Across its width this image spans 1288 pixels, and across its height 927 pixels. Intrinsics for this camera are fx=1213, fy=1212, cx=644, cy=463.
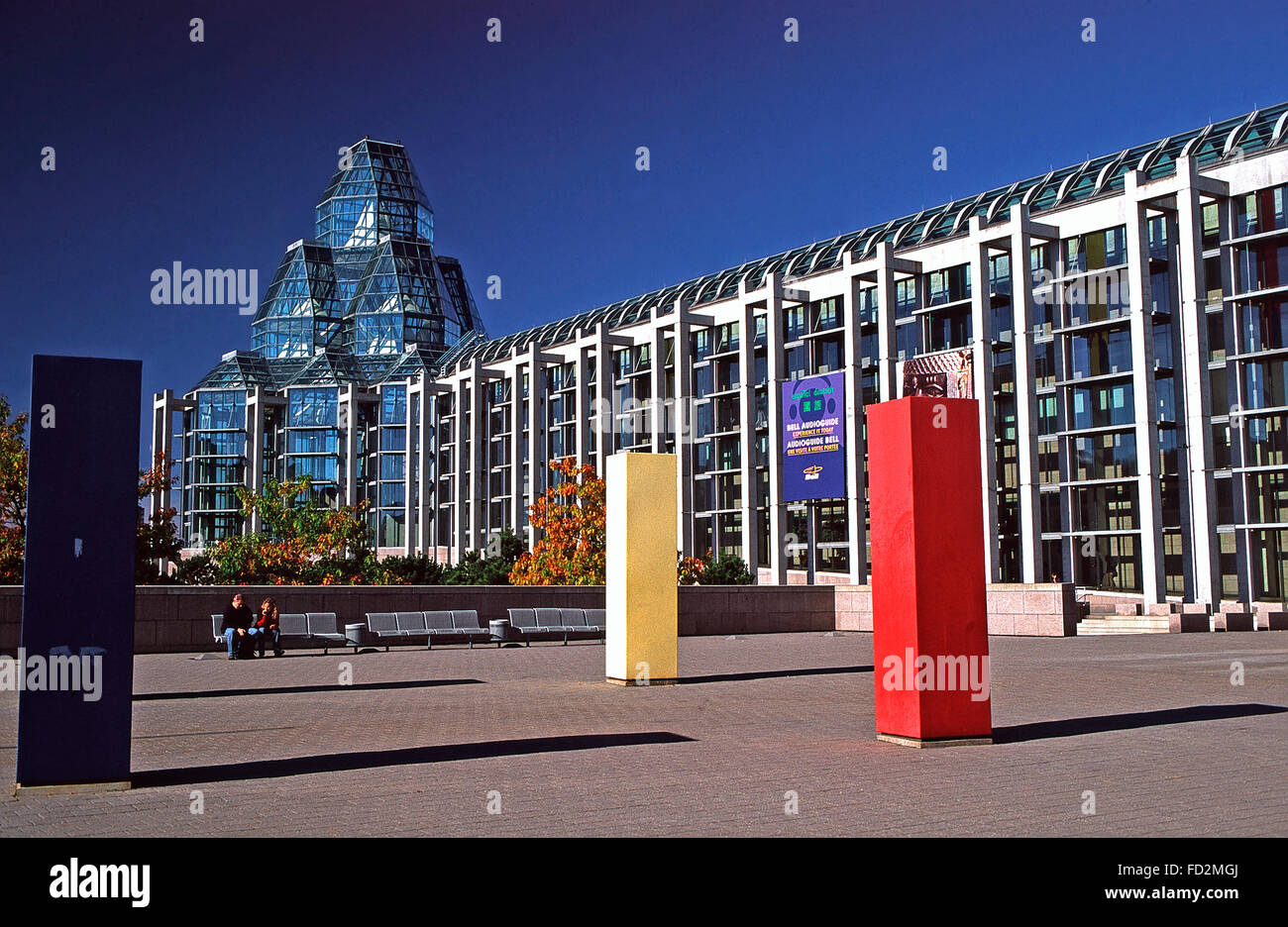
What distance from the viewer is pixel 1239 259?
40.5 meters

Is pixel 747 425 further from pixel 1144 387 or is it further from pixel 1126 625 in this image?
pixel 1126 625

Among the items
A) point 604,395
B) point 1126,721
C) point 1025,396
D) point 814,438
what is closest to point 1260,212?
point 1025,396

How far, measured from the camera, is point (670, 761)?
31.2 feet

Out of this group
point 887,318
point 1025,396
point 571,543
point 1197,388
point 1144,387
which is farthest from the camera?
point 887,318

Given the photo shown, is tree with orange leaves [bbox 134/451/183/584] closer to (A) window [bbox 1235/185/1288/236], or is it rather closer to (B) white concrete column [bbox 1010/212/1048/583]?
(B) white concrete column [bbox 1010/212/1048/583]

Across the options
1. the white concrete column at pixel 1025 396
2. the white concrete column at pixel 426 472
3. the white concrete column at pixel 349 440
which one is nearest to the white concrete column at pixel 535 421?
the white concrete column at pixel 426 472

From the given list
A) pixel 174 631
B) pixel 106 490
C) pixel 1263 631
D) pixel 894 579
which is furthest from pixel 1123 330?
pixel 106 490

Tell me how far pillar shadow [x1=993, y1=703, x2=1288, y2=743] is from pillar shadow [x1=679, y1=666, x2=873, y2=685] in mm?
6088

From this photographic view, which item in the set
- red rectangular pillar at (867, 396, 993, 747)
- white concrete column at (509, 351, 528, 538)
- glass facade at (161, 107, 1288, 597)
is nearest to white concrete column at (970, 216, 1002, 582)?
glass facade at (161, 107, 1288, 597)

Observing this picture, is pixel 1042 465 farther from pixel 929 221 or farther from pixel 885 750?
pixel 885 750

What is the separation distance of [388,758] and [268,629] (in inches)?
549

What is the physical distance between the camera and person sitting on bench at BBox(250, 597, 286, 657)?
74.2 ft

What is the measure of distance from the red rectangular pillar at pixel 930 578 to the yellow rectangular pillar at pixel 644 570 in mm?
6305
